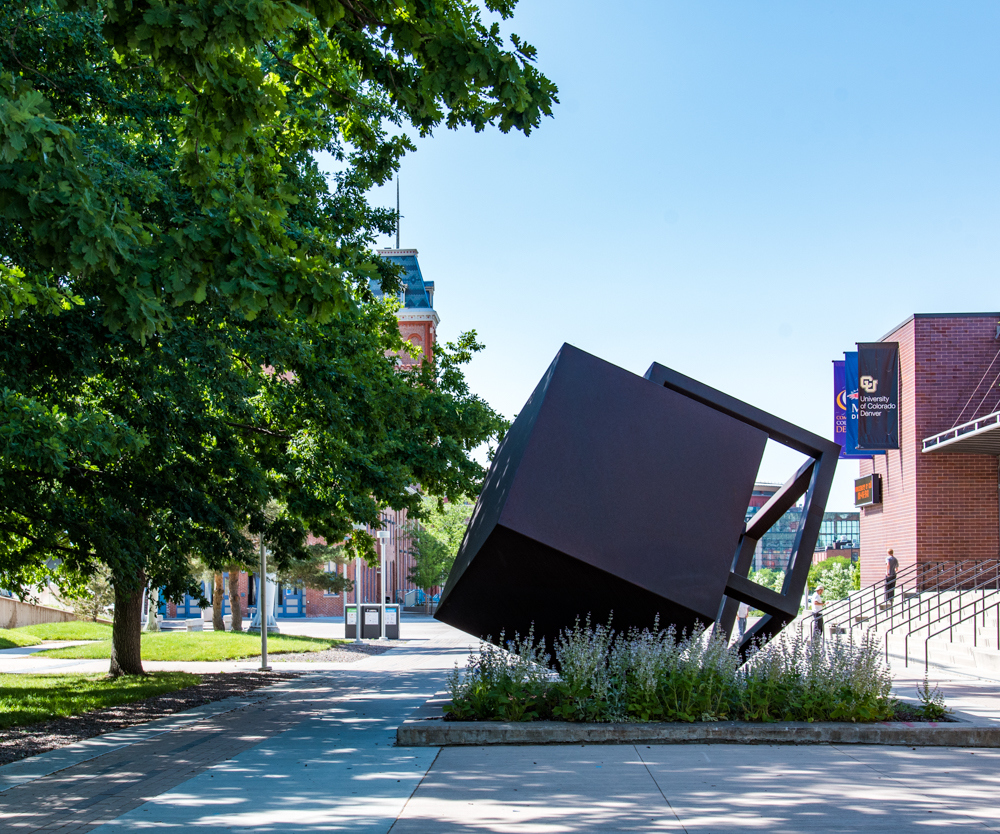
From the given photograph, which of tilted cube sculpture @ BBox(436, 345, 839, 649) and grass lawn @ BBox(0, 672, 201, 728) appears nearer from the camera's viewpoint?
tilted cube sculpture @ BBox(436, 345, 839, 649)

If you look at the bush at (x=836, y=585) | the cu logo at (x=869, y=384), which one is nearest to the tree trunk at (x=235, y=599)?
the cu logo at (x=869, y=384)

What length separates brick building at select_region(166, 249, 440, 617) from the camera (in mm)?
52072

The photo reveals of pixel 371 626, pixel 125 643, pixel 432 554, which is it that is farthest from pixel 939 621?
pixel 432 554

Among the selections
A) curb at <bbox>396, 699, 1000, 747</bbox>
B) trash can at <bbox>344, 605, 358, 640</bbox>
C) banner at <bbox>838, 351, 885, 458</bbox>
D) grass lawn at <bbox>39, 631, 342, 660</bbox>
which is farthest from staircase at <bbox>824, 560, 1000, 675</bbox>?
trash can at <bbox>344, 605, 358, 640</bbox>

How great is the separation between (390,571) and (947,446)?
42.0 metres

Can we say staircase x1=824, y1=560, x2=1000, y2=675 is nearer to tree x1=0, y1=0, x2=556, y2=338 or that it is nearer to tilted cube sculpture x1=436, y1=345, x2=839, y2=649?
tilted cube sculpture x1=436, y1=345, x2=839, y2=649

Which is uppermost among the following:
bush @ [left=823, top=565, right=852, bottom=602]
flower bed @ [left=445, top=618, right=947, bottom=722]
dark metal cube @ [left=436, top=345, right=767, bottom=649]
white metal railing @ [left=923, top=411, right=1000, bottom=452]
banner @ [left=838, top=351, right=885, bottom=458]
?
banner @ [left=838, top=351, right=885, bottom=458]

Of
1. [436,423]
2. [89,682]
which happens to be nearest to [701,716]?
[436,423]

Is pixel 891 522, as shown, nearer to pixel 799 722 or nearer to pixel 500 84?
pixel 799 722

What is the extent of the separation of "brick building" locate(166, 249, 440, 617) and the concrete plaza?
24831 mm

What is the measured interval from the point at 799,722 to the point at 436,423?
9.98 meters

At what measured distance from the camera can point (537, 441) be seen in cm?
897

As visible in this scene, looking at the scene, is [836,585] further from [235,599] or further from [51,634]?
[51,634]

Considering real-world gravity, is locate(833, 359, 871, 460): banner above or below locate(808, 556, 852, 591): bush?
above
